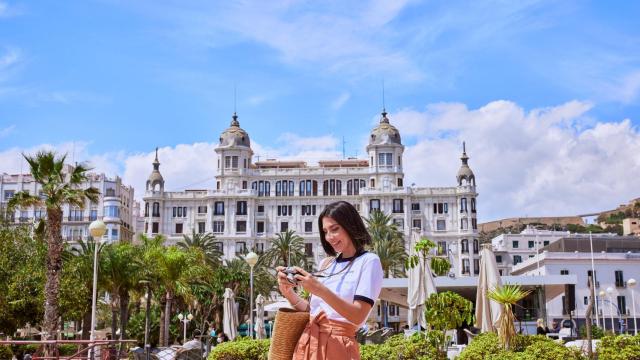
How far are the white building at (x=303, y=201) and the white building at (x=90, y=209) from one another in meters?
6.83

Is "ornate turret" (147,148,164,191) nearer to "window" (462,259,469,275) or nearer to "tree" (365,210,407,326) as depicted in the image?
"tree" (365,210,407,326)

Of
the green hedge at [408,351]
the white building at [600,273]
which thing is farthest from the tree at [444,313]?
the white building at [600,273]

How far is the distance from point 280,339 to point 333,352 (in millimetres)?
274

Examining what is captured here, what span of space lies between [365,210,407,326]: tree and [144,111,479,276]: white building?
14.4 metres

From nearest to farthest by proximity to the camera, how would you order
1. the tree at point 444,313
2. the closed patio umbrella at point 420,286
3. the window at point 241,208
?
the tree at point 444,313 → the closed patio umbrella at point 420,286 → the window at point 241,208

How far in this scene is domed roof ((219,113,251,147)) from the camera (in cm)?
8719

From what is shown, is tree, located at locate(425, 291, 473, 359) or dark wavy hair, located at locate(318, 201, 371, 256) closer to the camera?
dark wavy hair, located at locate(318, 201, 371, 256)

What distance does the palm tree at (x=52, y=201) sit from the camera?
934 inches

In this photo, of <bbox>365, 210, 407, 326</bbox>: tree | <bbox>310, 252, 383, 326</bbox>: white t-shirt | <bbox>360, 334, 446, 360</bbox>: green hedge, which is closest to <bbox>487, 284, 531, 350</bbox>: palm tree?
<bbox>360, 334, 446, 360</bbox>: green hedge

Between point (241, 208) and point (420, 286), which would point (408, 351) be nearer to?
point (420, 286)

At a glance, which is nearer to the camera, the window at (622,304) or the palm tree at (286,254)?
the window at (622,304)

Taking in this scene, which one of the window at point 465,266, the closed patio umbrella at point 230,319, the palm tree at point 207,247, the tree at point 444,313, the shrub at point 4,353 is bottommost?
the shrub at point 4,353

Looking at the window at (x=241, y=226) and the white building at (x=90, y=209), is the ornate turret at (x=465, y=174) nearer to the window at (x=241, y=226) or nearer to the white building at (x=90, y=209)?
the window at (x=241, y=226)

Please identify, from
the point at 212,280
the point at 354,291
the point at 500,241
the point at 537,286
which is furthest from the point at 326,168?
the point at 354,291
